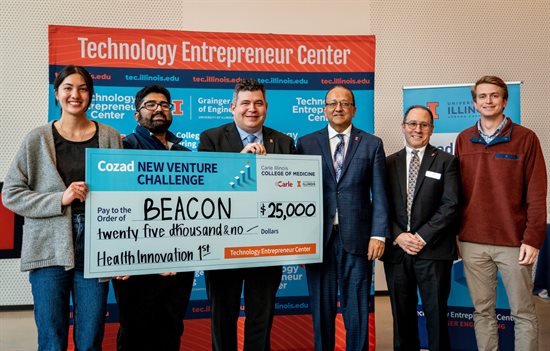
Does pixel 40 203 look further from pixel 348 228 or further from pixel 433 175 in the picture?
pixel 433 175

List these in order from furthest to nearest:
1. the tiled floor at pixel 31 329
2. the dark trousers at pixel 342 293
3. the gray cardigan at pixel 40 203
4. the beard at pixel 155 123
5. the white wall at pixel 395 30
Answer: the white wall at pixel 395 30, the tiled floor at pixel 31 329, the dark trousers at pixel 342 293, the beard at pixel 155 123, the gray cardigan at pixel 40 203

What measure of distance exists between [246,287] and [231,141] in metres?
0.85

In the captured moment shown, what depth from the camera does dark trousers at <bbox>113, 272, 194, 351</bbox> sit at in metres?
2.38

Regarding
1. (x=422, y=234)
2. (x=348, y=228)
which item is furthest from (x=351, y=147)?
(x=422, y=234)

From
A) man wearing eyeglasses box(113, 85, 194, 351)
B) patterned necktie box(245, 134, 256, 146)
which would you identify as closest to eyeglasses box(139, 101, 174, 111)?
man wearing eyeglasses box(113, 85, 194, 351)

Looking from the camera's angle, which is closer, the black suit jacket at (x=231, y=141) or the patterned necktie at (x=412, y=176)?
the black suit jacket at (x=231, y=141)

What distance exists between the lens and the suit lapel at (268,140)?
99.2 inches

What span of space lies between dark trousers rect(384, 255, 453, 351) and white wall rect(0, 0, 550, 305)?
2.77 meters

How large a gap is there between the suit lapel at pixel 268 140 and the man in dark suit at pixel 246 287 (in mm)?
14

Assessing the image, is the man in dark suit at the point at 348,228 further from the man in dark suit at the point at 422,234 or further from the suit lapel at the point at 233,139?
the suit lapel at the point at 233,139

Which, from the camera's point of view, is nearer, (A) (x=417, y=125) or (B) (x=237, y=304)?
(B) (x=237, y=304)

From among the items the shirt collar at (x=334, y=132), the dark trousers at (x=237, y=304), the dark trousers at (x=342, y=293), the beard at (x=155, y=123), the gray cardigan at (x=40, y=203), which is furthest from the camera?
the shirt collar at (x=334, y=132)

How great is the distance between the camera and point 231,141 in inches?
98.7

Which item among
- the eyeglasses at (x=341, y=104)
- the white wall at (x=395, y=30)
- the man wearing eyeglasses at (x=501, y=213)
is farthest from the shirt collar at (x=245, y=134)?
the white wall at (x=395, y=30)
